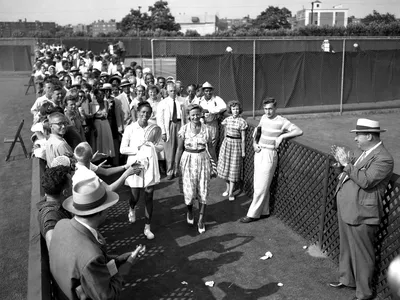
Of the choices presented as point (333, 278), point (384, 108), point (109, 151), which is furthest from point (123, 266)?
point (384, 108)

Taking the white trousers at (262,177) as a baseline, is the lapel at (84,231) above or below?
above

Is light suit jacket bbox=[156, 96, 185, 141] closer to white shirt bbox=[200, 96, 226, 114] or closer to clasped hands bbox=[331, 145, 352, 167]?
white shirt bbox=[200, 96, 226, 114]

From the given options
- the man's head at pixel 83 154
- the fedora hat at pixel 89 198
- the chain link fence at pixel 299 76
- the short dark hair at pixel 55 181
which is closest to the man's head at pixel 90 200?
the fedora hat at pixel 89 198

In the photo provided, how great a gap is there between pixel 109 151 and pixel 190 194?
2.83m

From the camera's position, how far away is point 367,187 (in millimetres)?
4566

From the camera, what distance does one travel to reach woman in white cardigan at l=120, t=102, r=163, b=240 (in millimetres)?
6488

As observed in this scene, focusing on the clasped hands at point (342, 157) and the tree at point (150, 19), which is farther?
the tree at point (150, 19)

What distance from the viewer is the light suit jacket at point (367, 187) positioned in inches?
178

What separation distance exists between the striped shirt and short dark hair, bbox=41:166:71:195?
145 inches

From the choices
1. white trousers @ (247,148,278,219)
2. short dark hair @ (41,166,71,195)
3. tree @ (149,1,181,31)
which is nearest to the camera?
short dark hair @ (41,166,71,195)

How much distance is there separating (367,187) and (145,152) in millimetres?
3274

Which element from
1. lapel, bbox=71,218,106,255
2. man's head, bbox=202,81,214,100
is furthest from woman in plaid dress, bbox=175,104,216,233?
lapel, bbox=71,218,106,255

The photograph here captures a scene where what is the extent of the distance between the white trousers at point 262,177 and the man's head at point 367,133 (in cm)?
228

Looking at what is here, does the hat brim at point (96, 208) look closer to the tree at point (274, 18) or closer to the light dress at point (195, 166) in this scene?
the light dress at point (195, 166)
